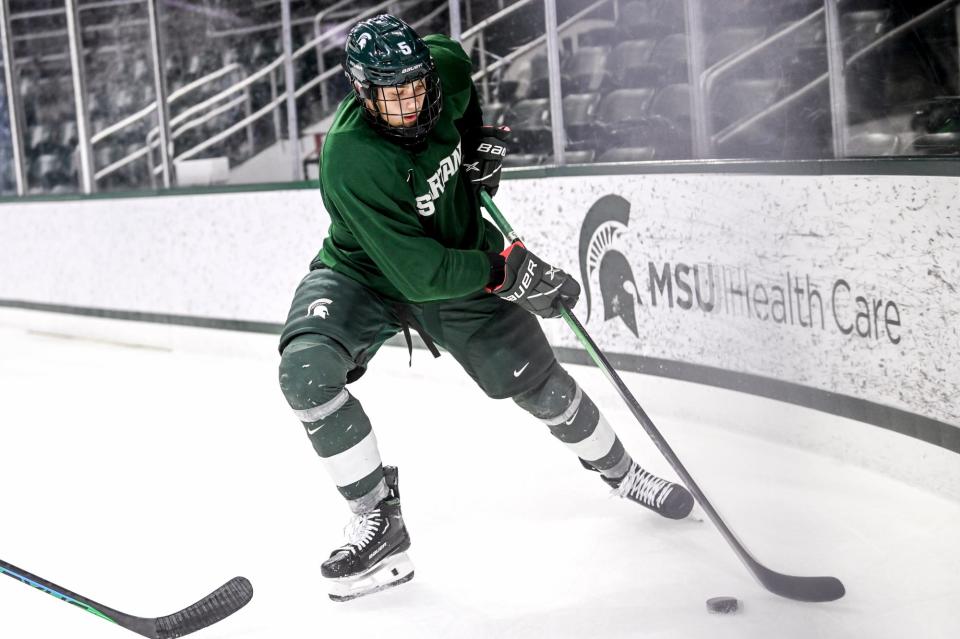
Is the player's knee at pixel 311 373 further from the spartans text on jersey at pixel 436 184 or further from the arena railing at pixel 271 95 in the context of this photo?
the arena railing at pixel 271 95

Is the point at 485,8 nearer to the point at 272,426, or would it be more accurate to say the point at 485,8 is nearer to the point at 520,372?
the point at 272,426

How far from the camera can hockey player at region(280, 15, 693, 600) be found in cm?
202

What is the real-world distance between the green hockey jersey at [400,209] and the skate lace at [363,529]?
0.44 meters

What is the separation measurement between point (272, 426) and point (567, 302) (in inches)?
67.3

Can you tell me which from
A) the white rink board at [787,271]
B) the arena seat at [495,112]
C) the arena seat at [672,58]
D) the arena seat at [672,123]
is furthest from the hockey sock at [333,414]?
the arena seat at [495,112]

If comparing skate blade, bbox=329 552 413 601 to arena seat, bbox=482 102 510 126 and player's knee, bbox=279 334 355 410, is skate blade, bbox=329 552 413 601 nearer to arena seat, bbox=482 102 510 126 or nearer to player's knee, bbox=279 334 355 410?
player's knee, bbox=279 334 355 410

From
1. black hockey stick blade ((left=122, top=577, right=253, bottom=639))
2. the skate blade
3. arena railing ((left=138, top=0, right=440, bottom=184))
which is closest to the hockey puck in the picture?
the skate blade

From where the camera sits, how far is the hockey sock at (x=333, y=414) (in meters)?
2.06

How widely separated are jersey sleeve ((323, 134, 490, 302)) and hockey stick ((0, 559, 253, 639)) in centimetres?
67

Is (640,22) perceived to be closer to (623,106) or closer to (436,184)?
(623,106)

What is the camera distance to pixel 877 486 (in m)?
2.50

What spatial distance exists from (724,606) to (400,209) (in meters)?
0.92

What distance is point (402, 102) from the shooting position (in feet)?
6.60

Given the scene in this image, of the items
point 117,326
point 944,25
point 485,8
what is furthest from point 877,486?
point 117,326
